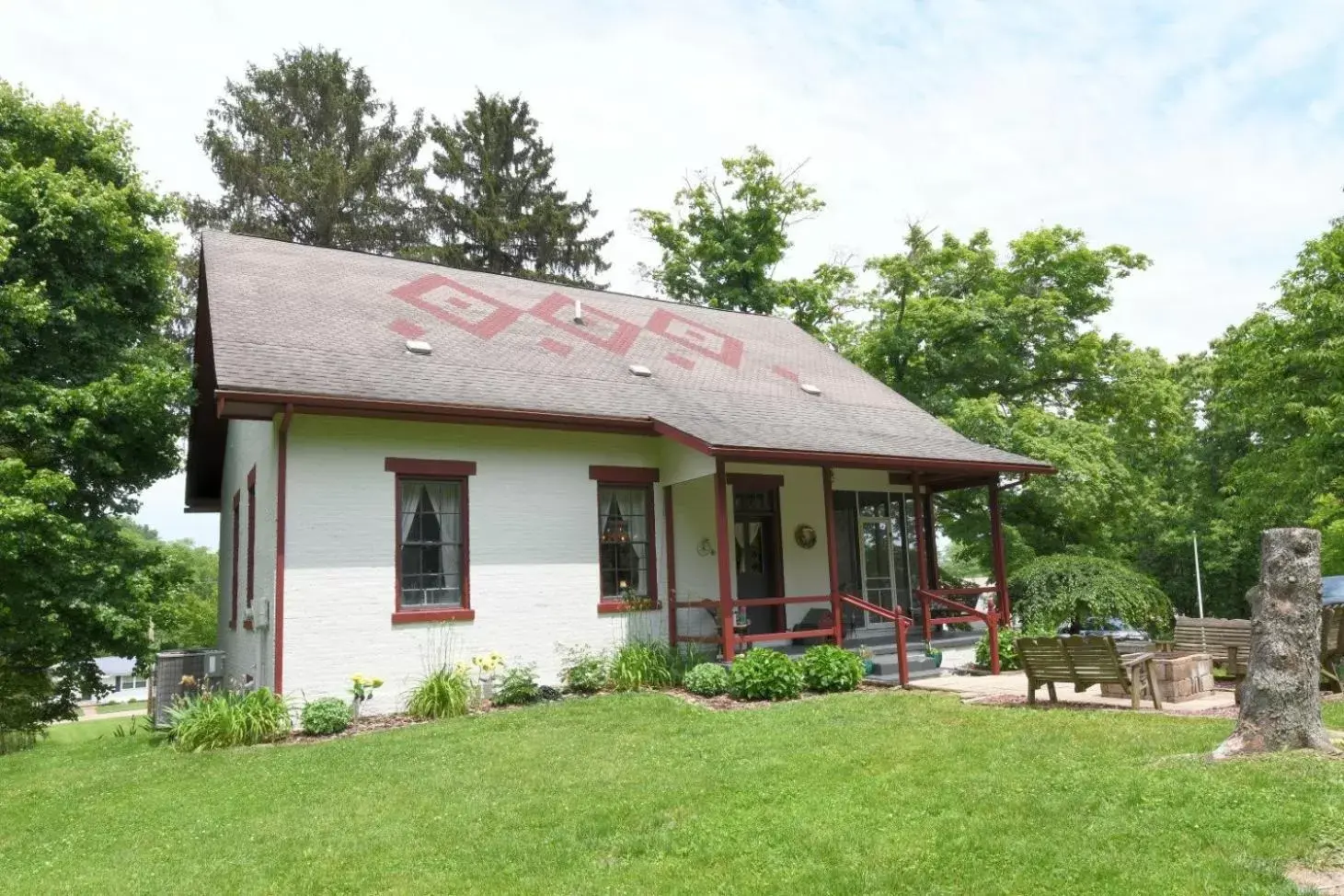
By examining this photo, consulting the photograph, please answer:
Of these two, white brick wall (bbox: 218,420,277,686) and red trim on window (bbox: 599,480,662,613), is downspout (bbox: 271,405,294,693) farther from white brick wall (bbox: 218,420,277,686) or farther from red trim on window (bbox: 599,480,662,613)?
red trim on window (bbox: 599,480,662,613)

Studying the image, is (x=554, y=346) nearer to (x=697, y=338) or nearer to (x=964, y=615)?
(x=697, y=338)

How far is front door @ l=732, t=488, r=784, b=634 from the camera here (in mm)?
14766

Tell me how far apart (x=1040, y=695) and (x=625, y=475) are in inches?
238

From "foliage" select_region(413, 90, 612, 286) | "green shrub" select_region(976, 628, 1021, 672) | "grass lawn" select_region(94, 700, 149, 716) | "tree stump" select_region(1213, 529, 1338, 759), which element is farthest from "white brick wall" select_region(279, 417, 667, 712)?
"grass lawn" select_region(94, 700, 149, 716)

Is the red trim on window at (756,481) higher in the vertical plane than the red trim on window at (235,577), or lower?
higher

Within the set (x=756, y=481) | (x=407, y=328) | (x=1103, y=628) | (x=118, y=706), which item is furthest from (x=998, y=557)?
(x=118, y=706)

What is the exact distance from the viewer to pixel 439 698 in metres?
11.2

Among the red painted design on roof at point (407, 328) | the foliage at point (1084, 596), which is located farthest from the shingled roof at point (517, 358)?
the foliage at point (1084, 596)

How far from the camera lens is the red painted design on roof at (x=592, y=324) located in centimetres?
1617

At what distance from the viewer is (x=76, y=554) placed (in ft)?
46.8

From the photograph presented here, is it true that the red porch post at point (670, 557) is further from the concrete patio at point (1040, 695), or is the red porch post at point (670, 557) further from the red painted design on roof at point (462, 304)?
the red painted design on roof at point (462, 304)

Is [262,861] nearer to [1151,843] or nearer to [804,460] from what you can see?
[1151,843]

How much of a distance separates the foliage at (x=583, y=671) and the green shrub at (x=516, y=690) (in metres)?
0.51

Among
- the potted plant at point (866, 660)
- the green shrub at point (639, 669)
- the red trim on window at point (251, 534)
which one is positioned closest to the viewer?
the green shrub at point (639, 669)
